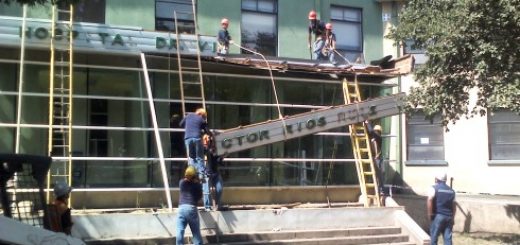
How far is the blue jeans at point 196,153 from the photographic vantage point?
12133 mm

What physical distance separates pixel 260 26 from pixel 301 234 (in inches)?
286

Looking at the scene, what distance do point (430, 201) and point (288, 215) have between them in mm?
Result: 2779

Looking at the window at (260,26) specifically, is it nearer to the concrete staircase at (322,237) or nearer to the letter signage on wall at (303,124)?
the letter signage on wall at (303,124)

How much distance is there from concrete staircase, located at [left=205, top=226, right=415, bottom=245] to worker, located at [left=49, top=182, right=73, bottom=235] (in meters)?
3.76

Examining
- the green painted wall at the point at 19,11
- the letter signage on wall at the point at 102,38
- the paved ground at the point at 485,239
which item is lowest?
the paved ground at the point at 485,239

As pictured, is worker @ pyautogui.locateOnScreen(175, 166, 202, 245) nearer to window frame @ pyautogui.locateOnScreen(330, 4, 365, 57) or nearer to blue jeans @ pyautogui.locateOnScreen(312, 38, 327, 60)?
blue jeans @ pyautogui.locateOnScreen(312, 38, 327, 60)

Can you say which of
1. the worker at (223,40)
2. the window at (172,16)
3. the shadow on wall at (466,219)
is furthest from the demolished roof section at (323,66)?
the shadow on wall at (466,219)

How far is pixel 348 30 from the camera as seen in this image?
19.1 metres

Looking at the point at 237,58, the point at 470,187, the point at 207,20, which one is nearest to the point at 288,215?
the point at 237,58

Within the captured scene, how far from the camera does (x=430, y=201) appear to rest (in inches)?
469

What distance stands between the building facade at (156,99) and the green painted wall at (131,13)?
3 centimetres

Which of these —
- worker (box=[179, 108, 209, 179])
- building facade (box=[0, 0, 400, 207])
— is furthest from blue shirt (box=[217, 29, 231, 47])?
worker (box=[179, 108, 209, 179])

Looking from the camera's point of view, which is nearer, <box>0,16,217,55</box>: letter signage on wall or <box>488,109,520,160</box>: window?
<box>0,16,217,55</box>: letter signage on wall

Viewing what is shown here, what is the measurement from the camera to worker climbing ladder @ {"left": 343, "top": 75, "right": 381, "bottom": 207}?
14.5 meters
